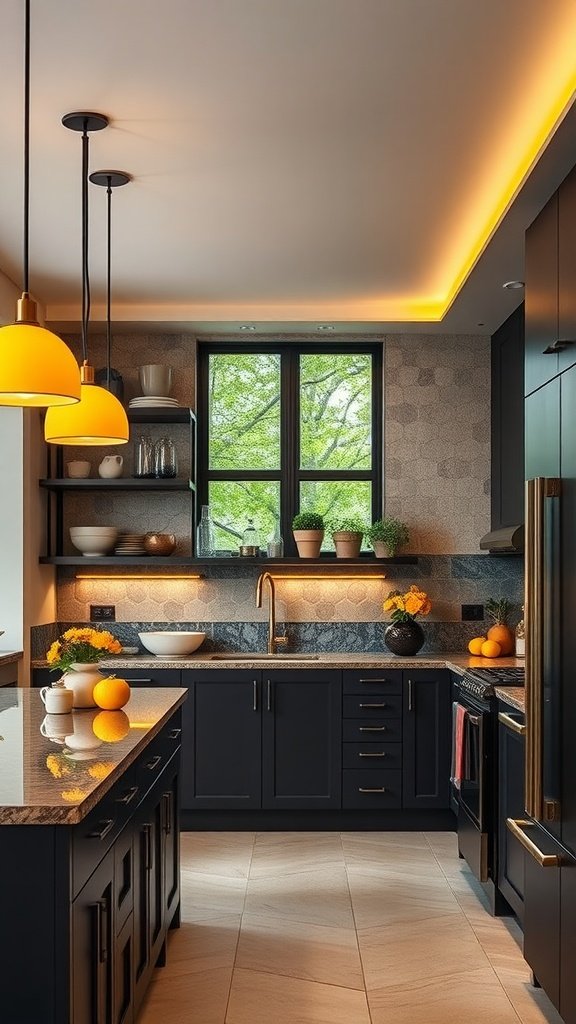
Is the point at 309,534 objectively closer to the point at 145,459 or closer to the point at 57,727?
the point at 145,459

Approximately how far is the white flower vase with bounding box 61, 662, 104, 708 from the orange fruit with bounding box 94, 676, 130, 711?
51 mm

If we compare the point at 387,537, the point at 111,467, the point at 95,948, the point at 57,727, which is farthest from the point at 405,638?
the point at 95,948

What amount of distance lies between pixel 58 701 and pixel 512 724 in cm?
169

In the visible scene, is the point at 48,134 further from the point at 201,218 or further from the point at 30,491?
the point at 30,491

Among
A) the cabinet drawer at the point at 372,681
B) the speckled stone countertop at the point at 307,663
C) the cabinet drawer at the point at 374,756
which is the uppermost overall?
the speckled stone countertop at the point at 307,663

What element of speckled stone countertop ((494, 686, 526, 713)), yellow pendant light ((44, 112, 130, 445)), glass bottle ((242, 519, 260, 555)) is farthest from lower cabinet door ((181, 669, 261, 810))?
yellow pendant light ((44, 112, 130, 445))

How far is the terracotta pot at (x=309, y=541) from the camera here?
6059 mm

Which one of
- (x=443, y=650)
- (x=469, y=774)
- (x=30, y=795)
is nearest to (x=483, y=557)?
(x=443, y=650)

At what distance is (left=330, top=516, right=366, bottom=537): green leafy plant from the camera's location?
20.1ft

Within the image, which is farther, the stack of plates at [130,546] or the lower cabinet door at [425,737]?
the stack of plates at [130,546]

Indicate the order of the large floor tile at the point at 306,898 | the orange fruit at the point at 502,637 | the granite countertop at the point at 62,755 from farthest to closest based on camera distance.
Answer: the orange fruit at the point at 502,637, the large floor tile at the point at 306,898, the granite countertop at the point at 62,755

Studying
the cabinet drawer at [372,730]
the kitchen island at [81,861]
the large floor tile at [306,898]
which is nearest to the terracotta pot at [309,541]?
the cabinet drawer at [372,730]

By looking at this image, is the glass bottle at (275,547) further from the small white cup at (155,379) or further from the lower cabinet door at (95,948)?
the lower cabinet door at (95,948)

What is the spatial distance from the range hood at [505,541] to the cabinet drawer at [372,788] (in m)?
1.32
